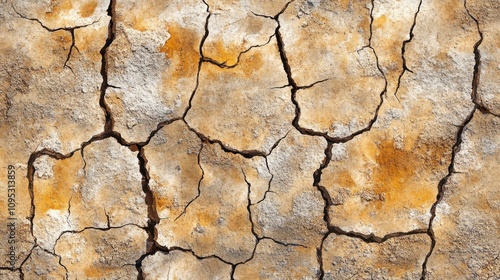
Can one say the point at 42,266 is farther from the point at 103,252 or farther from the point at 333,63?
the point at 333,63

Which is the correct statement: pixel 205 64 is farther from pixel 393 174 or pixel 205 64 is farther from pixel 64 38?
pixel 393 174

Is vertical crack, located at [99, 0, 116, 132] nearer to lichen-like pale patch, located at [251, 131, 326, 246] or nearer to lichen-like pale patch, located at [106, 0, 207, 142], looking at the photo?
lichen-like pale patch, located at [106, 0, 207, 142]

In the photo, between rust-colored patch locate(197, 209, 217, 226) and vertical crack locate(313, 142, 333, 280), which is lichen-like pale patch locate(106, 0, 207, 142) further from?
vertical crack locate(313, 142, 333, 280)

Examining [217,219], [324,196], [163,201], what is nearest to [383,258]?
[324,196]

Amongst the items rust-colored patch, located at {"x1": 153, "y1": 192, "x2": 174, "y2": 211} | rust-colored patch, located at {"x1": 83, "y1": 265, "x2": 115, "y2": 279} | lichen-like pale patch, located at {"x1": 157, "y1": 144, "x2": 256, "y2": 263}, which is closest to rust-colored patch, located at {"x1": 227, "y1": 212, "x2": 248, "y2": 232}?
lichen-like pale patch, located at {"x1": 157, "y1": 144, "x2": 256, "y2": 263}

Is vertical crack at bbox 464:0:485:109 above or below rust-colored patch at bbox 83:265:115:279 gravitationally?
above

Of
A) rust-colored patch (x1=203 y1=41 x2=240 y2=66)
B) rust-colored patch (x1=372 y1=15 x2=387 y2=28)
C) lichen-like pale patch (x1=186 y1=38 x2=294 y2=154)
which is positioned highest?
rust-colored patch (x1=372 y1=15 x2=387 y2=28)

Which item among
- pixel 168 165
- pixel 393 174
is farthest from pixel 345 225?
pixel 168 165
